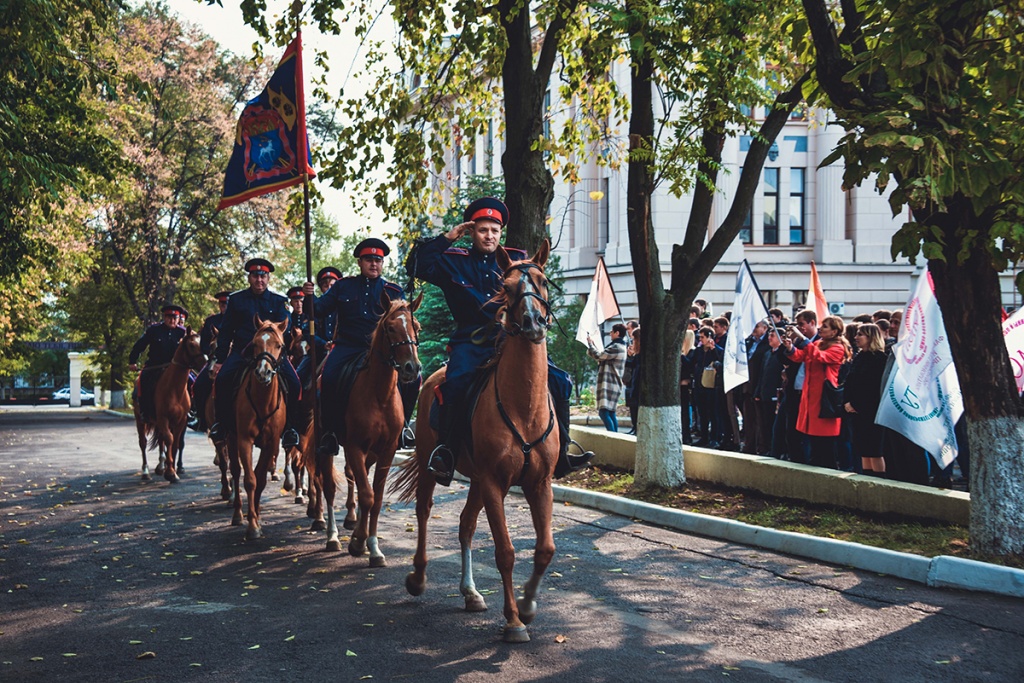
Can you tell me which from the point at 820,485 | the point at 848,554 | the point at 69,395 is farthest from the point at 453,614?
the point at 69,395

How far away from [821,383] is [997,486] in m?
4.69

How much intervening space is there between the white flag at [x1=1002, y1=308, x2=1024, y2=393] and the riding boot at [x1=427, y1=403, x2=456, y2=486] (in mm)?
7817

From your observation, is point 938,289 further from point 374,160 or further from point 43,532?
point 43,532

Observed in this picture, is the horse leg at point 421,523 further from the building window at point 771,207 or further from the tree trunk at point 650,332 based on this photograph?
the building window at point 771,207

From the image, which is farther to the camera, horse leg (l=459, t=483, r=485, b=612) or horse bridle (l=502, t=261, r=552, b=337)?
horse leg (l=459, t=483, r=485, b=612)

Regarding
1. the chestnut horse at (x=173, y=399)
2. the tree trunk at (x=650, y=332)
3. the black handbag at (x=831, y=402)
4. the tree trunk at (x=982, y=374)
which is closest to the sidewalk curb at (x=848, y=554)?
the tree trunk at (x=982, y=374)

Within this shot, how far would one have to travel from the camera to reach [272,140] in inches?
485

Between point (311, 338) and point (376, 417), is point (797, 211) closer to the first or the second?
point (311, 338)

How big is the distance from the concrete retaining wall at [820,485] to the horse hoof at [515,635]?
16.2ft

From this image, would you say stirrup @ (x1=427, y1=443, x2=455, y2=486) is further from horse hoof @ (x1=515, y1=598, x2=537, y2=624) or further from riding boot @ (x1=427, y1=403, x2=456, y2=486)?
horse hoof @ (x1=515, y1=598, x2=537, y2=624)

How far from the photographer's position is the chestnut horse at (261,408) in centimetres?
1101

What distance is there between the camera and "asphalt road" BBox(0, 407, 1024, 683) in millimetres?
6129

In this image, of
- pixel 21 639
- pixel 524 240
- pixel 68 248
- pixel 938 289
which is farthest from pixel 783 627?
pixel 68 248

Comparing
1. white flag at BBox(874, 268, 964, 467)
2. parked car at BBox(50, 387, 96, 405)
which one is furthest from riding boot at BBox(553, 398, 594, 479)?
parked car at BBox(50, 387, 96, 405)
